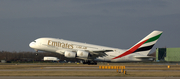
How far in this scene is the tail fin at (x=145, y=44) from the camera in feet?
181

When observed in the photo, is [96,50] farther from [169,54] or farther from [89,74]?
[169,54]

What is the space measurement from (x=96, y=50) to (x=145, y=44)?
11.0 metres

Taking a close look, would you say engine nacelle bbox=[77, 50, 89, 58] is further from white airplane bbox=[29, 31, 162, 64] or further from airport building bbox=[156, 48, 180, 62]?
airport building bbox=[156, 48, 180, 62]

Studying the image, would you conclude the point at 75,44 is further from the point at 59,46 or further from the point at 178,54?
the point at 178,54

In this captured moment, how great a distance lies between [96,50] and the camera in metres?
55.0

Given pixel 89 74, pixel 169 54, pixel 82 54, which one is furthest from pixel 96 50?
pixel 169 54

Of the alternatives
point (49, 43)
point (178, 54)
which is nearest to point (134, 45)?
point (49, 43)

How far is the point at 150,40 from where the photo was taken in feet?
181

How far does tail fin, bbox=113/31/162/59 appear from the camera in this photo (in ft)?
181

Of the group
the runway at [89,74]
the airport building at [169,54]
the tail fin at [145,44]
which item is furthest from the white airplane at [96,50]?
the airport building at [169,54]

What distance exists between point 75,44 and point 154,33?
57.7ft

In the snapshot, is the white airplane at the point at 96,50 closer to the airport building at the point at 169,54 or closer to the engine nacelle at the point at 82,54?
the engine nacelle at the point at 82,54

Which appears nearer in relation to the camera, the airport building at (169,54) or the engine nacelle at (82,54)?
the engine nacelle at (82,54)

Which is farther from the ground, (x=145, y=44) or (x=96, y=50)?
(x=145, y=44)
